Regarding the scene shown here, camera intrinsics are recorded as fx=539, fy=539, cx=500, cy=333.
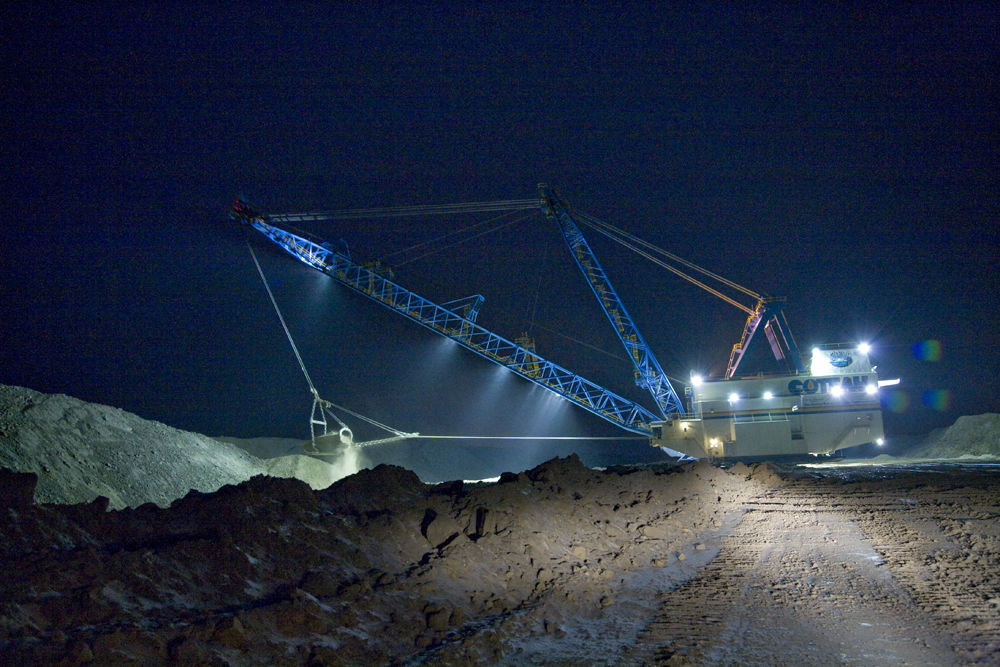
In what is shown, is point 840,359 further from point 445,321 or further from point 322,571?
point 322,571

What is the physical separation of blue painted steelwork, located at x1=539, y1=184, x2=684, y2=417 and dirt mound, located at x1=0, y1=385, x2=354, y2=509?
18.7 meters

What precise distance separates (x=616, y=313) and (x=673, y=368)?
5.38 metres

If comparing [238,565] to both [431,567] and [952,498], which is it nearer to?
[431,567]

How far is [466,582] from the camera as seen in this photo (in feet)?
18.0

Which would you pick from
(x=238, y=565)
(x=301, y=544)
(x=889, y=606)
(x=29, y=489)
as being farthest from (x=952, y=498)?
(x=29, y=489)

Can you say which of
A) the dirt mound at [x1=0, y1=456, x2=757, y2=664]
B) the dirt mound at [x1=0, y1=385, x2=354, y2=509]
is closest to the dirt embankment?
the dirt mound at [x1=0, y1=456, x2=757, y2=664]

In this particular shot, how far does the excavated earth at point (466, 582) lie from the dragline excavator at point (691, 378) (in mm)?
16644

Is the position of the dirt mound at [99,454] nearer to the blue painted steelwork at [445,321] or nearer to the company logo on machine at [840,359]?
the blue painted steelwork at [445,321]

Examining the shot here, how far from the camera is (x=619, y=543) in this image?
24.6 feet

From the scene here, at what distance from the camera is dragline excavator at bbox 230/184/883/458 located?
24078mm

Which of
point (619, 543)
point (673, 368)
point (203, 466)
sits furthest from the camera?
point (673, 368)

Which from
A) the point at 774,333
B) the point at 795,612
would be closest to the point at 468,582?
the point at 795,612

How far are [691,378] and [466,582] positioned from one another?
844 inches

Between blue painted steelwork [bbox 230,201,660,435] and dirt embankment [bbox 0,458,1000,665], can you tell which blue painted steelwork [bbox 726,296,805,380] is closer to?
blue painted steelwork [bbox 230,201,660,435]
